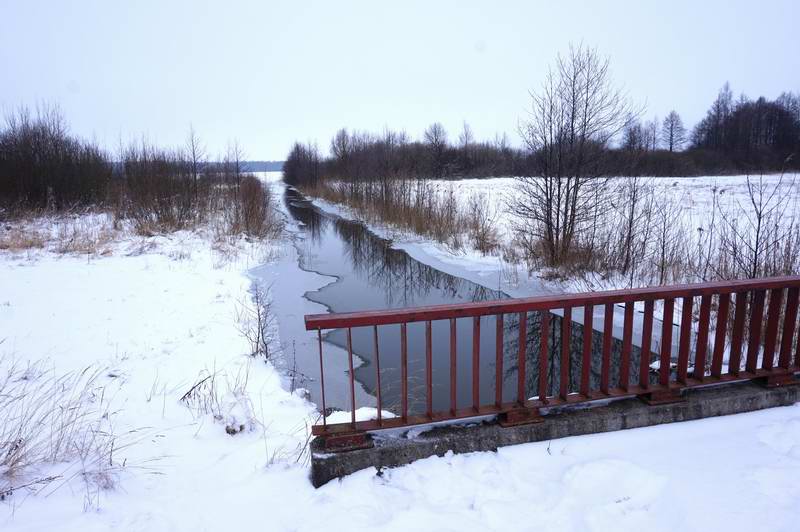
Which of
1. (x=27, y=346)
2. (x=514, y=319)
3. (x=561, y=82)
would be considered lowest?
(x=514, y=319)

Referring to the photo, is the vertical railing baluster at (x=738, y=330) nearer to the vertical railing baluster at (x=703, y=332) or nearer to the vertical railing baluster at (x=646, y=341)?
the vertical railing baluster at (x=703, y=332)

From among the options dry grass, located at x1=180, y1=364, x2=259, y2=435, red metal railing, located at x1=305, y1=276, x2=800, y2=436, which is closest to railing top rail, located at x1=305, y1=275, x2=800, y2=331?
red metal railing, located at x1=305, y1=276, x2=800, y2=436

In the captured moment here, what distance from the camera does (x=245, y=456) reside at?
3666 mm

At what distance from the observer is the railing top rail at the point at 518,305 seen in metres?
3.09

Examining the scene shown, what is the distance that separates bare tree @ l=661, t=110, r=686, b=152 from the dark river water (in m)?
73.1

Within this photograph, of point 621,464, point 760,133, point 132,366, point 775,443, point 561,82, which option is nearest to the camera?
point 621,464

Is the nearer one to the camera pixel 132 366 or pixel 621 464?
pixel 621 464

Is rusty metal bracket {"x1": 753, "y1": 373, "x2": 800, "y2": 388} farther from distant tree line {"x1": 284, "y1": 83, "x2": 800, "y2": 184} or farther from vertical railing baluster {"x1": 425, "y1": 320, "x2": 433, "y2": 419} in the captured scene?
distant tree line {"x1": 284, "y1": 83, "x2": 800, "y2": 184}

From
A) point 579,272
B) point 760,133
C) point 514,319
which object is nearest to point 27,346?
point 514,319

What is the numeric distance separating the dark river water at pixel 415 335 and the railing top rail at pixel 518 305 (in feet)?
6.98

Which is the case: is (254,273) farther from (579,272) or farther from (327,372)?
(579,272)

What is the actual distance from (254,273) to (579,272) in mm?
7867

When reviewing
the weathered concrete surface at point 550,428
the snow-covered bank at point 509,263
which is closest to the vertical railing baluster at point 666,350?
the weathered concrete surface at point 550,428

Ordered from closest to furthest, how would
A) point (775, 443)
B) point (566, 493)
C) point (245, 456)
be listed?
point (566, 493) → point (775, 443) → point (245, 456)
